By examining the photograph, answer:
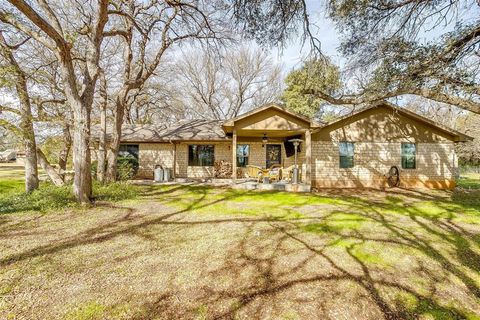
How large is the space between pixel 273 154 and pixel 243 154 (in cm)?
197

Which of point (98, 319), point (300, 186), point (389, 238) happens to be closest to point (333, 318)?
point (98, 319)

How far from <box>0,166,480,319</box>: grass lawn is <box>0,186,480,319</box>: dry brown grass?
2cm

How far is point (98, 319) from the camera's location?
266cm

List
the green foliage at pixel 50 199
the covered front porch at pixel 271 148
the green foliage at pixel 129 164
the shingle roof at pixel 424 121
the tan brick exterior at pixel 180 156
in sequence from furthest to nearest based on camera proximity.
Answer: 1. the tan brick exterior at pixel 180 156
2. the green foliage at pixel 129 164
3. the shingle roof at pixel 424 121
4. the covered front porch at pixel 271 148
5. the green foliage at pixel 50 199

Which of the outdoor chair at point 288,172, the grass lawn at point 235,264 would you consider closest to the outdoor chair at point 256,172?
the outdoor chair at point 288,172

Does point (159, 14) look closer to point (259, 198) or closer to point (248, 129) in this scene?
point (248, 129)

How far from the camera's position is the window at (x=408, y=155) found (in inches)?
499

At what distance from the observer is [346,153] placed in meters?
12.7

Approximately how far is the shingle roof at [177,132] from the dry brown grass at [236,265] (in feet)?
25.3

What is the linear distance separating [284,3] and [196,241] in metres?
5.66

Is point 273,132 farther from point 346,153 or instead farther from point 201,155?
point 201,155

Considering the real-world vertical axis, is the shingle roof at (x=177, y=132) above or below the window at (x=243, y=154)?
above

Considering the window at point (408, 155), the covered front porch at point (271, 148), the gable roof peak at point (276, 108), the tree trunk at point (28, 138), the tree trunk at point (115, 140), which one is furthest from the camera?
the window at point (408, 155)

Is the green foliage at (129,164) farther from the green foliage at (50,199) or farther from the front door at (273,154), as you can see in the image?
the front door at (273,154)
